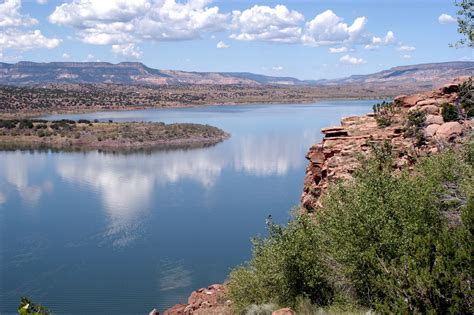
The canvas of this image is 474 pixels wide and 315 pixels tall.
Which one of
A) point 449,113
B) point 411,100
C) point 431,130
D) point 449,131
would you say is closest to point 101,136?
point 411,100

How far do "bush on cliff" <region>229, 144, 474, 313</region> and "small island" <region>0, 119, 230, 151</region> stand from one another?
5940 centimetres

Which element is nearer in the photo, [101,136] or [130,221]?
[130,221]

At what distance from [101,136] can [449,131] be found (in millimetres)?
62819

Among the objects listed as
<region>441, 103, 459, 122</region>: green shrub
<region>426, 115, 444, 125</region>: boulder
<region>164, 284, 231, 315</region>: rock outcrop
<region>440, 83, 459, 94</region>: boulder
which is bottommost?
<region>164, 284, 231, 315</region>: rock outcrop

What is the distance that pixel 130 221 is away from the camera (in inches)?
1441

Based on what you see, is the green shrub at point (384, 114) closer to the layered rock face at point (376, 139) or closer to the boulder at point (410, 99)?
the layered rock face at point (376, 139)

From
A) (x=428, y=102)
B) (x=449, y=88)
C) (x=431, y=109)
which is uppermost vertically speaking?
(x=449, y=88)

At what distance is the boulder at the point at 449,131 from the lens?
860 inches

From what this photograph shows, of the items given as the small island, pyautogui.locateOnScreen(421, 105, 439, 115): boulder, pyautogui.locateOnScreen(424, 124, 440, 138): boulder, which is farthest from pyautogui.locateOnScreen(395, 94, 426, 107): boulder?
the small island

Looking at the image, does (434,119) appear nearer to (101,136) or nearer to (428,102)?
(428,102)

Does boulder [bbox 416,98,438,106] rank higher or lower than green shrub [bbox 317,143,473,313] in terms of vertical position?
higher

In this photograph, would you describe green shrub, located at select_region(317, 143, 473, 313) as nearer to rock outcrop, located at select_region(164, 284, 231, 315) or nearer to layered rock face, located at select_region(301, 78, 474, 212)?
layered rock face, located at select_region(301, 78, 474, 212)

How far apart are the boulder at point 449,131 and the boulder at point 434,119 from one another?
116 centimetres

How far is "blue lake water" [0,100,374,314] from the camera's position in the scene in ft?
84.5
